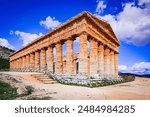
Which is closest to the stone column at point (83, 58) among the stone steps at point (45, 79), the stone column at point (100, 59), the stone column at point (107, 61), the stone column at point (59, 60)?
the stone steps at point (45, 79)

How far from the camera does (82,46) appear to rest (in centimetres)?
2655

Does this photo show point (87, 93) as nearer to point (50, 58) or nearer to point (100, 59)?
point (100, 59)

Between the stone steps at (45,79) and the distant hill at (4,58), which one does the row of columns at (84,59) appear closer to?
the stone steps at (45,79)

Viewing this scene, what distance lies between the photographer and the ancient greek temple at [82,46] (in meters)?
26.7

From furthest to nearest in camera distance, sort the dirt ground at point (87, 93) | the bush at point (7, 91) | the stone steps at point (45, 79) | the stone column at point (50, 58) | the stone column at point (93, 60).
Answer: the stone column at point (50, 58) → the stone column at point (93, 60) → the stone steps at point (45, 79) → the bush at point (7, 91) → the dirt ground at point (87, 93)

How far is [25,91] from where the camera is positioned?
16.8 meters

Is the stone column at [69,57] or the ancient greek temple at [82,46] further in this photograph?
the stone column at [69,57]

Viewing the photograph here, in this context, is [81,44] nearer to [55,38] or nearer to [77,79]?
[77,79]

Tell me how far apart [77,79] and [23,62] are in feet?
99.3

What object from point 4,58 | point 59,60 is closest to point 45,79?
point 59,60

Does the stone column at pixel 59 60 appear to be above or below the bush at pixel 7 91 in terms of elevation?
above

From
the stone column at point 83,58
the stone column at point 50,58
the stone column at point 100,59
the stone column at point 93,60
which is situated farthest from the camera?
Answer: the stone column at point 50,58

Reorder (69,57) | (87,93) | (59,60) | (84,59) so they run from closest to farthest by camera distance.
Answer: (87,93)
(84,59)
(69,57)
(59,60)

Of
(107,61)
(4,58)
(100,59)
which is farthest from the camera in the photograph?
(4,58)
